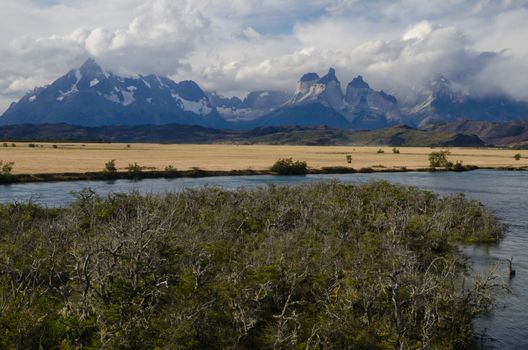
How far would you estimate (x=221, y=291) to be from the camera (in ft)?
87.2

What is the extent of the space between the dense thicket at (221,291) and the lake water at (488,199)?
8.23 ft

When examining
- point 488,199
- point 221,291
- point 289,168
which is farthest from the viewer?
point 289,168

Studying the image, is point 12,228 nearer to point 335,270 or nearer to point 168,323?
point 168,323

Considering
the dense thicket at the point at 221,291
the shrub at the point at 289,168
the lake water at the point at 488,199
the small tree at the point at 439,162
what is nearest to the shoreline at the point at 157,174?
the shrub at the point at 289,168

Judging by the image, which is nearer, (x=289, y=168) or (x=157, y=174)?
(x=157, y=174)

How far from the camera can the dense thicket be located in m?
22.5

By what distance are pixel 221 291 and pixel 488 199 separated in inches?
2908

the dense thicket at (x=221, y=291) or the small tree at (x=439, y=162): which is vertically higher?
the small tree at (x=439, y=162)

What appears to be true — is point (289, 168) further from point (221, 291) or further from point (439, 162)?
point (221, 291)

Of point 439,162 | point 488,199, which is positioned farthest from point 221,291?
point 439,162

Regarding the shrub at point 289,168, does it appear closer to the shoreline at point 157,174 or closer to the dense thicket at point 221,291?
the shoreline at point 157,174

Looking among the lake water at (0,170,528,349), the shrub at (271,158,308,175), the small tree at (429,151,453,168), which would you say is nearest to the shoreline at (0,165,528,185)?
the shrub at (271,158,308,175)

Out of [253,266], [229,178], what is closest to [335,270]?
[253,266]

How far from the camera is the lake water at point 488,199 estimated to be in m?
31.9
